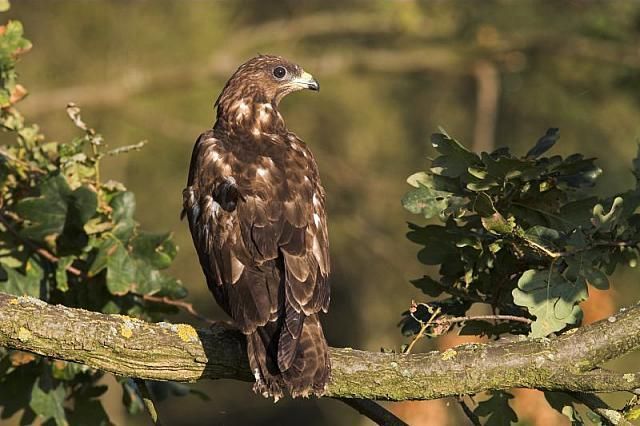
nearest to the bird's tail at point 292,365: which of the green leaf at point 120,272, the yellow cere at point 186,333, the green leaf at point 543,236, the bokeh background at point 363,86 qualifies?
the yellow cere at point 186,333

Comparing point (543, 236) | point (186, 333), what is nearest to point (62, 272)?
point (186, 333)

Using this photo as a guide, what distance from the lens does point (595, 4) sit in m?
13.7

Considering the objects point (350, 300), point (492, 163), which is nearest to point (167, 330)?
point (492, 163)

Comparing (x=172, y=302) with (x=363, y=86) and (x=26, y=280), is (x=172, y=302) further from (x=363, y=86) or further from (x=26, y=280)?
(x=363, y=86)

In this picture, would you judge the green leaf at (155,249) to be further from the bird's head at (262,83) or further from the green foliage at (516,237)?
the green foliage at (516,237)

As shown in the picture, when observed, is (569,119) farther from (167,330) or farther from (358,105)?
(167,330)

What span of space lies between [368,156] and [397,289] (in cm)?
212

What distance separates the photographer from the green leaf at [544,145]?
177 inches

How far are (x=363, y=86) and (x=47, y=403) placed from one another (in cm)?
1277

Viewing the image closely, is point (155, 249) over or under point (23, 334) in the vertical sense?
over

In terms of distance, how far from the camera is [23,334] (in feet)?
12.6

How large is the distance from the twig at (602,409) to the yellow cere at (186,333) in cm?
143

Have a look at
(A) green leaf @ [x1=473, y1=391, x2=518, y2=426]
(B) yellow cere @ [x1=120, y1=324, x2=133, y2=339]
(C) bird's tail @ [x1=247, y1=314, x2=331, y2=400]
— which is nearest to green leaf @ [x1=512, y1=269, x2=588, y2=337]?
(A) green leaf @ [x1=473, y1=391, x2=518, y2=426]

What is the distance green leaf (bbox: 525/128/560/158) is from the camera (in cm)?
450
